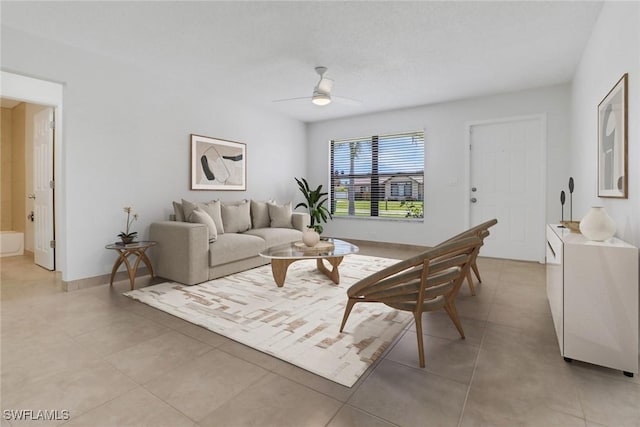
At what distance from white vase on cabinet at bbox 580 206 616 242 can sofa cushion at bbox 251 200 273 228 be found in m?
3.99

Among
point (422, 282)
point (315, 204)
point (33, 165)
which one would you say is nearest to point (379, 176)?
point (315, 204)

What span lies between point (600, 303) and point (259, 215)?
13.5ft

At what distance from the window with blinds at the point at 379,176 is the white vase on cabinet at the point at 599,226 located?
3601 millimetres

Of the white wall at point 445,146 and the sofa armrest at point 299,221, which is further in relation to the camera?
the sofa armrest at point 299,221

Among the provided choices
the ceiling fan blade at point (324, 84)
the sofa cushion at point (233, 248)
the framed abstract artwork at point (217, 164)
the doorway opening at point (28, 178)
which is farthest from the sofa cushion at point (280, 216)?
the doorway opening at point (28, 178)

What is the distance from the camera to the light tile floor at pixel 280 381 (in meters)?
1.40

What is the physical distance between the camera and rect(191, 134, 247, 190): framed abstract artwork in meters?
4.47

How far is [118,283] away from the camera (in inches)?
139

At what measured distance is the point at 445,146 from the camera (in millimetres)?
5168

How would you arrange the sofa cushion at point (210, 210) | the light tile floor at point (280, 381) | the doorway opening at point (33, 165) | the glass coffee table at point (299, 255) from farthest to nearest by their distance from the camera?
the sofa cushion at point (210, 210) < the doorway opening at point (33, 165) < the glass coffee table at point (299, 255) < the light tile floor at point (280, 381)

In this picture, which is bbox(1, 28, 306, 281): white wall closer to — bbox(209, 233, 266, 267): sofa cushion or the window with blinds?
bbox(209, 233, 266, 267): sofa cushion

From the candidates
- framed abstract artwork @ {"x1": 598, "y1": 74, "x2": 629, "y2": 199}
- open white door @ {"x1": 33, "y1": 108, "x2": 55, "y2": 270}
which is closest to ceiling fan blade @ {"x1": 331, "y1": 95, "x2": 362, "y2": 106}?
framed abstract artwork @ {"x1": 598, "y1": 74, "x2": 629, "y2": 199}

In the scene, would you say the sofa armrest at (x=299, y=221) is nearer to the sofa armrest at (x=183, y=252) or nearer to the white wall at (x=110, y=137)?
the white wall at (x=110, y=137)

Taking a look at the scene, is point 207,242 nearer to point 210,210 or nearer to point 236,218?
point 210,210
